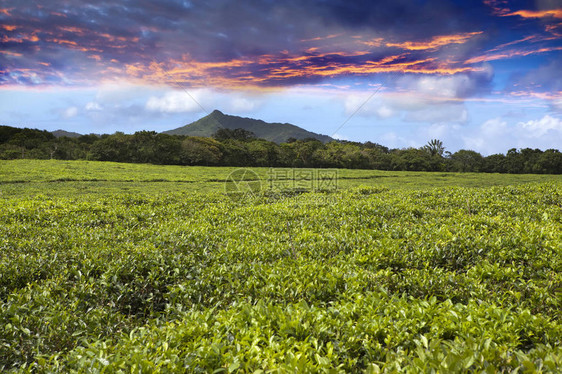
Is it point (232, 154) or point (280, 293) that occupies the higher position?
point (232, 154)

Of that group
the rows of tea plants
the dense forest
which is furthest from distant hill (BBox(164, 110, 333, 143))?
the rows of tea plants

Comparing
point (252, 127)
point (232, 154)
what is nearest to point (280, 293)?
point (232, 154)

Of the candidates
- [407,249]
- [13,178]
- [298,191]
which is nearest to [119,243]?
[407,249]

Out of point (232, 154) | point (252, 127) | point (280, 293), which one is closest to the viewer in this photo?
point (280, 293)

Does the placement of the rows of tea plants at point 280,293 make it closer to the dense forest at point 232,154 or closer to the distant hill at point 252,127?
the dense forest at point 232,154

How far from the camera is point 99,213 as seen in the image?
33.3ft

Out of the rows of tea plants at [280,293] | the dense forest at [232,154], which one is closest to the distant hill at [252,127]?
the dense forest at [232,154]

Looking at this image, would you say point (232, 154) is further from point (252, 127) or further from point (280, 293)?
point (252, 127)

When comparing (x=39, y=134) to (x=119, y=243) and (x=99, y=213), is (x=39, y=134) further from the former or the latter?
(x=119, y=243)

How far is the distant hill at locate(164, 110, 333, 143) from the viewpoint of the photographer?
128m

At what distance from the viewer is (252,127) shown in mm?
164125

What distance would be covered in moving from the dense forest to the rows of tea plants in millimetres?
46771

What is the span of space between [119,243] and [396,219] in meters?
7.39

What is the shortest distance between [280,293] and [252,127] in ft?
538
